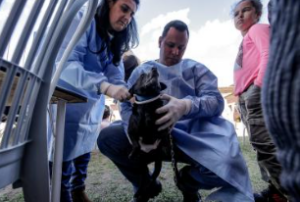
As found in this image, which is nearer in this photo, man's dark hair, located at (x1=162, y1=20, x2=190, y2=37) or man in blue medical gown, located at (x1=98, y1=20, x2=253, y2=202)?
man in blue medical gown, located at (x1=98, y1=20, x2=253, y2=202)

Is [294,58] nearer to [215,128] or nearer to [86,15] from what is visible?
[86,15]

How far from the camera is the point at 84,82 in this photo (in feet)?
2.84

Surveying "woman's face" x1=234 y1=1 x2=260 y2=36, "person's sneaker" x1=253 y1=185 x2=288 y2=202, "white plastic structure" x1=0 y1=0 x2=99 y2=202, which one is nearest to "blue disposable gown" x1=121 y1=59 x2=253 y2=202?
"person's sneaker" x1=253 y1=185 x2=288 y2=202

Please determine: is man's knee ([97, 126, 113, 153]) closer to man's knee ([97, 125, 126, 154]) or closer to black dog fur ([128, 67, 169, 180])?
man's knee ([97, 125, 126, 154])

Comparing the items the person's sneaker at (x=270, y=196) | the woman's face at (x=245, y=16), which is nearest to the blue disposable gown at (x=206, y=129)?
the person's sneaker at (x=270, y=196)

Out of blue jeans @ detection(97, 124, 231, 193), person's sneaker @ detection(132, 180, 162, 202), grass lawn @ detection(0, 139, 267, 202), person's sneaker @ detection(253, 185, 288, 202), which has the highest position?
blue jeans @ detection(97, 124, 231, 193)

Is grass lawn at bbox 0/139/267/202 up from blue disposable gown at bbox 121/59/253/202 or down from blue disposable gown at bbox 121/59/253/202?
down

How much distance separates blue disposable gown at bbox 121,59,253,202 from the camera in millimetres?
831

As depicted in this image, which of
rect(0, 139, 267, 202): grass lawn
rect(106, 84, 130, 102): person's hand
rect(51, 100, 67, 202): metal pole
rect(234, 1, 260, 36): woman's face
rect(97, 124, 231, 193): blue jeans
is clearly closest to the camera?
rect(51, 100, 67, 202): metal pole

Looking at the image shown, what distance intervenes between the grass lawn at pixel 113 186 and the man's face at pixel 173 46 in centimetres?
64

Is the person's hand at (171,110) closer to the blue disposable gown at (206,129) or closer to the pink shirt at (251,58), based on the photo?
the blue disposable gown at (206,129)

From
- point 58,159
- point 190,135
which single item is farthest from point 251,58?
point 58,159

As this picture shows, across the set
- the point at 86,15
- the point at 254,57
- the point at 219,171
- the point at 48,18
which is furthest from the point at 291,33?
the point at 254,57

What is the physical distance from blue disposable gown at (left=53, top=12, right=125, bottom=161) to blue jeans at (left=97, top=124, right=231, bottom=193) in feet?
0.28
